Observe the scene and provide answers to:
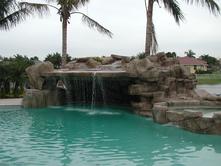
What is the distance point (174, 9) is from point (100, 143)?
12.9m

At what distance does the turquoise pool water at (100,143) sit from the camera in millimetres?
9227

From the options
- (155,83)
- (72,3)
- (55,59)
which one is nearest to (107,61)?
(72,3)

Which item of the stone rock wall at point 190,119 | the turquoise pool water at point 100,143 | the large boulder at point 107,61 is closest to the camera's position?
the turquoise pool water at point 100,143

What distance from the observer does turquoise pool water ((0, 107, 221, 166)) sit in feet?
30.3

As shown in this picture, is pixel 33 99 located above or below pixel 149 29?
below

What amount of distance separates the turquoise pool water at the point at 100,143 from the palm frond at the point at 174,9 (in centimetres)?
768

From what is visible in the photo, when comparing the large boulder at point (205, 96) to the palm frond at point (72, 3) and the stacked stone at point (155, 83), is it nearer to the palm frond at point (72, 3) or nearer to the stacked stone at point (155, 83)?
the stacked stone at point (155, 83)

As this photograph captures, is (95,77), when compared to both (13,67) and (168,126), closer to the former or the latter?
(168,126)

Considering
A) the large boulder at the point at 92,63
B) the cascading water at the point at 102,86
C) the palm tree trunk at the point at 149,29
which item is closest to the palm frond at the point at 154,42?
the palm tree trunk at the point at 149,29

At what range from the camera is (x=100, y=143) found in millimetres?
11258

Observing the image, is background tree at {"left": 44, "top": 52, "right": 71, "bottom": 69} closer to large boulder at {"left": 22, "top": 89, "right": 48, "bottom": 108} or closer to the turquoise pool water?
large boulder at {"left": 22, "top": 89, "right": 48, "bottom": 108}

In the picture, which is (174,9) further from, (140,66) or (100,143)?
(100,143)

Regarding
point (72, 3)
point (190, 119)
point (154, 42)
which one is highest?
point (72, 3)

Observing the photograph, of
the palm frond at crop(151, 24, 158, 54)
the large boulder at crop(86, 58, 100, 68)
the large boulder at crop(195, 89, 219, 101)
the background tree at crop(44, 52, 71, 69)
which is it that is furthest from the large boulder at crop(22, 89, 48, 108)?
the background tree at crop(44, 52, 71, 69)
